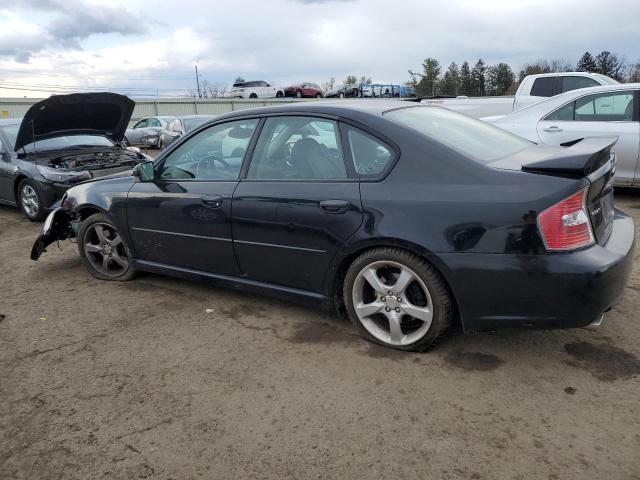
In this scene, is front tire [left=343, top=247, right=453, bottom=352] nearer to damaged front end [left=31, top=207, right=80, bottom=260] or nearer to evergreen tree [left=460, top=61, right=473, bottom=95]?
damaged front end [left=31, top=207, right=80, bottom=260]

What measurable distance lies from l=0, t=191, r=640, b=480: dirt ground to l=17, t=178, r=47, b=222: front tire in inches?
161

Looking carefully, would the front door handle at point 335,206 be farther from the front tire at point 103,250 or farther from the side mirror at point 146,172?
the front tire at point 103,250

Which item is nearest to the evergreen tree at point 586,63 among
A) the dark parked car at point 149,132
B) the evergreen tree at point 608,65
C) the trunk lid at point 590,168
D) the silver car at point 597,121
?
the evergreen tree at point 608,65

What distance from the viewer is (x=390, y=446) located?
2.42 m

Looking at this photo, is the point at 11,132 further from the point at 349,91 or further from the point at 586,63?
the point at 586,63

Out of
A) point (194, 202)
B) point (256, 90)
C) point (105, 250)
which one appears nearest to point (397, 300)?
point (194, 202)

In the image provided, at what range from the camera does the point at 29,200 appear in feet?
25.5

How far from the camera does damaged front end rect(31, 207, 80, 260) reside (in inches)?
197

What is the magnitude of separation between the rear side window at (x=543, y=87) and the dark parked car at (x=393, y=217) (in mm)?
8103

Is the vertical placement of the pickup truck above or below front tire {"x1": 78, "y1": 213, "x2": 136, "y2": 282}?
above

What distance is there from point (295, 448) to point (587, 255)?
175cm

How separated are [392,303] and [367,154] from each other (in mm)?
927

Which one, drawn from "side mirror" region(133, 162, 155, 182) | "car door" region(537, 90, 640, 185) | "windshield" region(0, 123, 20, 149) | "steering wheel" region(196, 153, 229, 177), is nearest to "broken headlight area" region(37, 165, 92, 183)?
"windshield" region(0, 123, 20, 149)

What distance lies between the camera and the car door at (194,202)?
3.81m
